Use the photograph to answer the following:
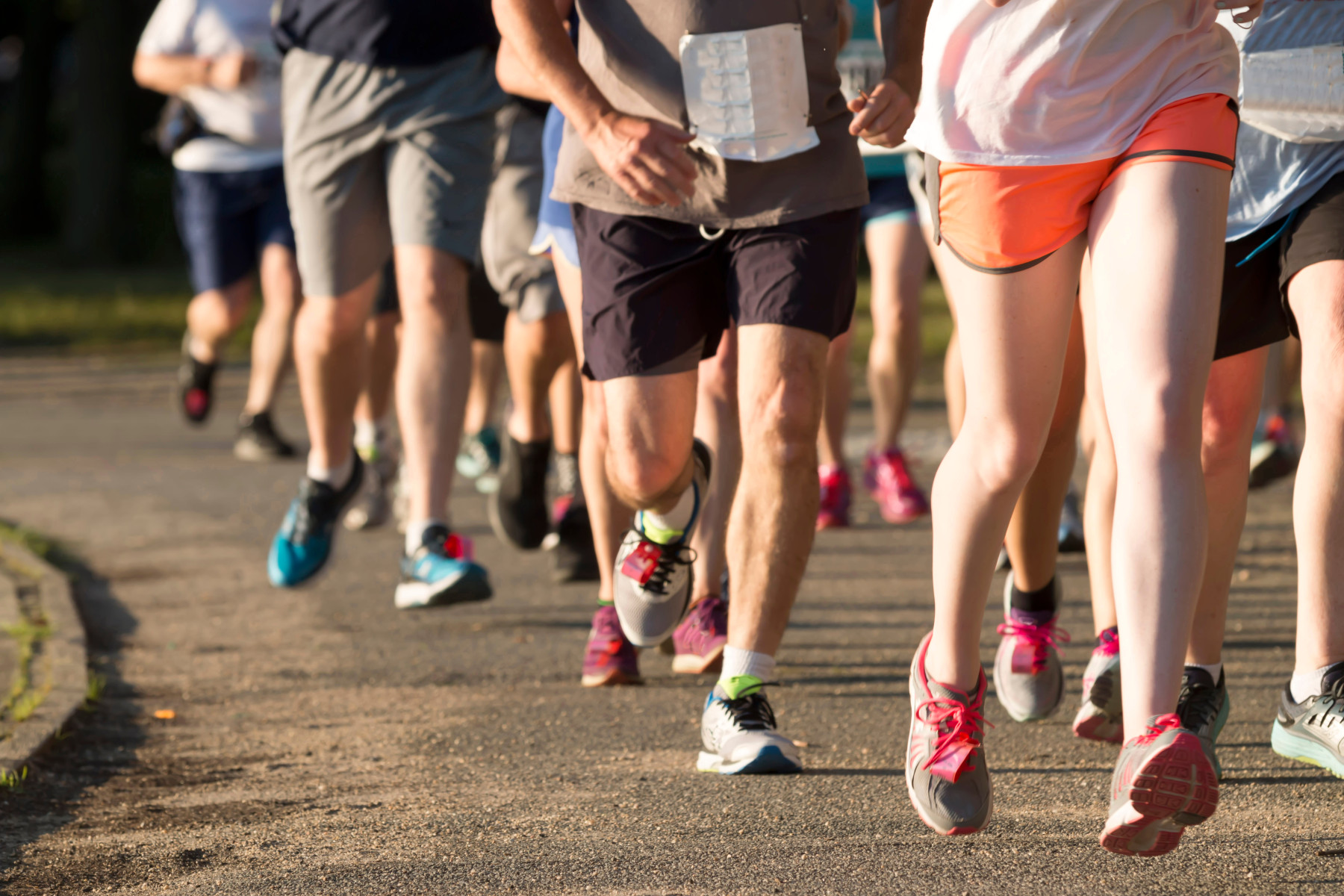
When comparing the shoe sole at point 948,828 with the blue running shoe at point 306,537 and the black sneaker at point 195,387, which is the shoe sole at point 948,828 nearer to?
the blue running shoe at point 306,537

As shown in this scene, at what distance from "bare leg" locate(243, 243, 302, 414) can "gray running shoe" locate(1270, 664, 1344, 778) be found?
6.03 m

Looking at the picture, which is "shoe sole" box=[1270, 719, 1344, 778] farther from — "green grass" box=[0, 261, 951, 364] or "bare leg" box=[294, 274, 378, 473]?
"green grass" box=[0, 261, 951, 364]

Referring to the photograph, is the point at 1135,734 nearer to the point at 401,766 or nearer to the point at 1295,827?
the point at 1295,827

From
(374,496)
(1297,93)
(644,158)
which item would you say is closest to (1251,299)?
(1297,93)

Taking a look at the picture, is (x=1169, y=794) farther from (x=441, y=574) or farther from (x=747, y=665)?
(x=441, y=574)

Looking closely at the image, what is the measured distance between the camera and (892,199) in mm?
7023

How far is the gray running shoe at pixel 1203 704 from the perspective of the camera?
142 inches

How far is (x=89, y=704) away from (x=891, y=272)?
3.69m

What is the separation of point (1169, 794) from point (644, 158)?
1857 mm

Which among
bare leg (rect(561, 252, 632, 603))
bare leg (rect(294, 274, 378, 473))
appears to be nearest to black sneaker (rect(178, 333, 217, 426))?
bare leg (rect(294, 274, 378, 473))

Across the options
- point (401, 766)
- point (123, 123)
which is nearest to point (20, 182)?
point (123, 123)

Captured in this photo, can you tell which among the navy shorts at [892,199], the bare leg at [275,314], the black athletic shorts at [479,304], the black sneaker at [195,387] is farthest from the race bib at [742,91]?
the black sneaker at [195,387]

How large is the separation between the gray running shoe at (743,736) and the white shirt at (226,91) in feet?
16.1

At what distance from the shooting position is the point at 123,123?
2605 centimetres
